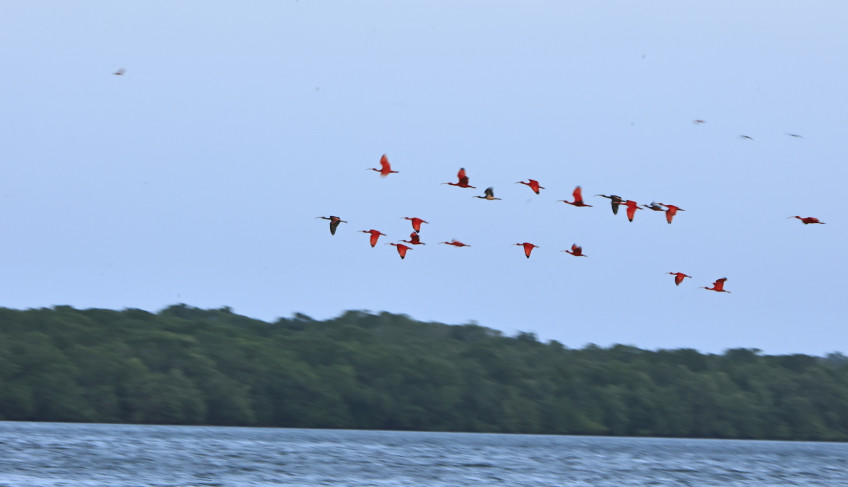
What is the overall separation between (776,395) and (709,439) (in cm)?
925

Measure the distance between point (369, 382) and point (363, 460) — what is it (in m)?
34.8

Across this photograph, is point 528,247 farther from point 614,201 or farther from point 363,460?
point 363,460

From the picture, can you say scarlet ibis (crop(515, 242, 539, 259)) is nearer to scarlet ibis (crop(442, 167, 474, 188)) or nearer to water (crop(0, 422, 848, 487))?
scarlet ibis (crop(442, 167, 474, 188))

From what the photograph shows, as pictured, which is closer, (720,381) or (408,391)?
(408,391)

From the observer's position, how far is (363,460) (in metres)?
87.2

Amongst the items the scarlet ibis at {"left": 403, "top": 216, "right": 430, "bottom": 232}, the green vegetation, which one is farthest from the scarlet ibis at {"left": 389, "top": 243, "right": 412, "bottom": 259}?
the green vegetation

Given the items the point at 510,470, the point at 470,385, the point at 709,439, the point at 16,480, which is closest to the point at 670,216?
the point at 16,480

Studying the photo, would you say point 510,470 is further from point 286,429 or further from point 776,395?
point 776,395

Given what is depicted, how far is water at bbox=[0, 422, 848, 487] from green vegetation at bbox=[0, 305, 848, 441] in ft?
6.77

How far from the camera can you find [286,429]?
117 meters

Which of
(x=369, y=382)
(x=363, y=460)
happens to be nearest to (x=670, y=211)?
(x=363, y=460)

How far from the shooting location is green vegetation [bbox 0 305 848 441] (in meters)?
110

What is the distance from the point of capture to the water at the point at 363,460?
72562 mm

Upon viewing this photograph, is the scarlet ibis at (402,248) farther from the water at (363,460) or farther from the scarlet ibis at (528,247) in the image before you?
the water at (363,460)
